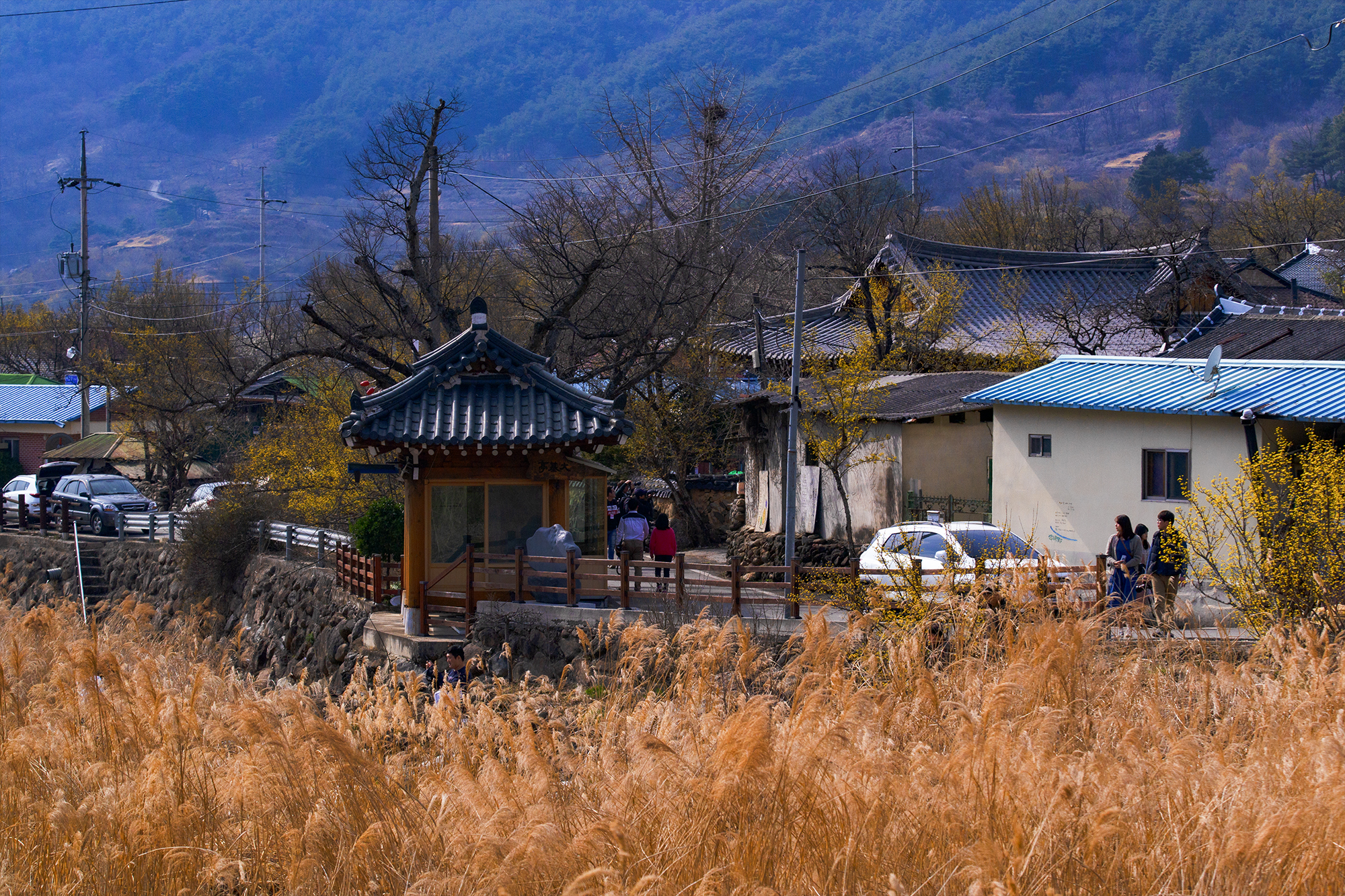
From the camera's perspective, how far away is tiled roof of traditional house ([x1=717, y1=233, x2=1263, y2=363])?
1093 inches

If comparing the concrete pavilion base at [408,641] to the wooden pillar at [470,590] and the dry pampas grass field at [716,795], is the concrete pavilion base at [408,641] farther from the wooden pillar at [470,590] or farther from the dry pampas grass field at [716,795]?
the dry pampas grass field at [716,795]

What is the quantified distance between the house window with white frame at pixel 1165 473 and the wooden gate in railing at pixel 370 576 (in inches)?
442

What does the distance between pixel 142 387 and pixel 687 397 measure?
2038cm

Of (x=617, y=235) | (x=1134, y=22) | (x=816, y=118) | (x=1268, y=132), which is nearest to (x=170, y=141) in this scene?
(x=816, y=118)

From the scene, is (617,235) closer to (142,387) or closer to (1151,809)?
(142,387)

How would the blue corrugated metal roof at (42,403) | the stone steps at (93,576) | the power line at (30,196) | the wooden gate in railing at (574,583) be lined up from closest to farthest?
1. the wooden gate in railing at (574,583)
2. the stone steps at (93,576)
3. the blue corrugated metal roof at (42,403)
4. the power line at (30,196)

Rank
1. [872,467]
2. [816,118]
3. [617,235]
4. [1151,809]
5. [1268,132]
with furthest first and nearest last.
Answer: [816,118] → [1268,132] → [617,235] → [872,467] → [1151,809]

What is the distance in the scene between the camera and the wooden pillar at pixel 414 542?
1500cm

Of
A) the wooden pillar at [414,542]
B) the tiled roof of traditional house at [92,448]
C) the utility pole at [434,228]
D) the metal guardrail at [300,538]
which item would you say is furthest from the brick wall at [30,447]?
the wooden pillar at [414,542]

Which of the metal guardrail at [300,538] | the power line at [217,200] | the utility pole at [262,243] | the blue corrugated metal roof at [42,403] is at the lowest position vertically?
the metal guardrail at [300,538]

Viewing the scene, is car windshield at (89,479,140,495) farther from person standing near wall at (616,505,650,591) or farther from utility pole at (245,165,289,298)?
person standing near wall at (616,505,650,591)

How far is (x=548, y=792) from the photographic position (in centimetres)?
463

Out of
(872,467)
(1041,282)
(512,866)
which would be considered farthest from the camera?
(1041,282)

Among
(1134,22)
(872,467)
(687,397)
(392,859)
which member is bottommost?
(392,859)
